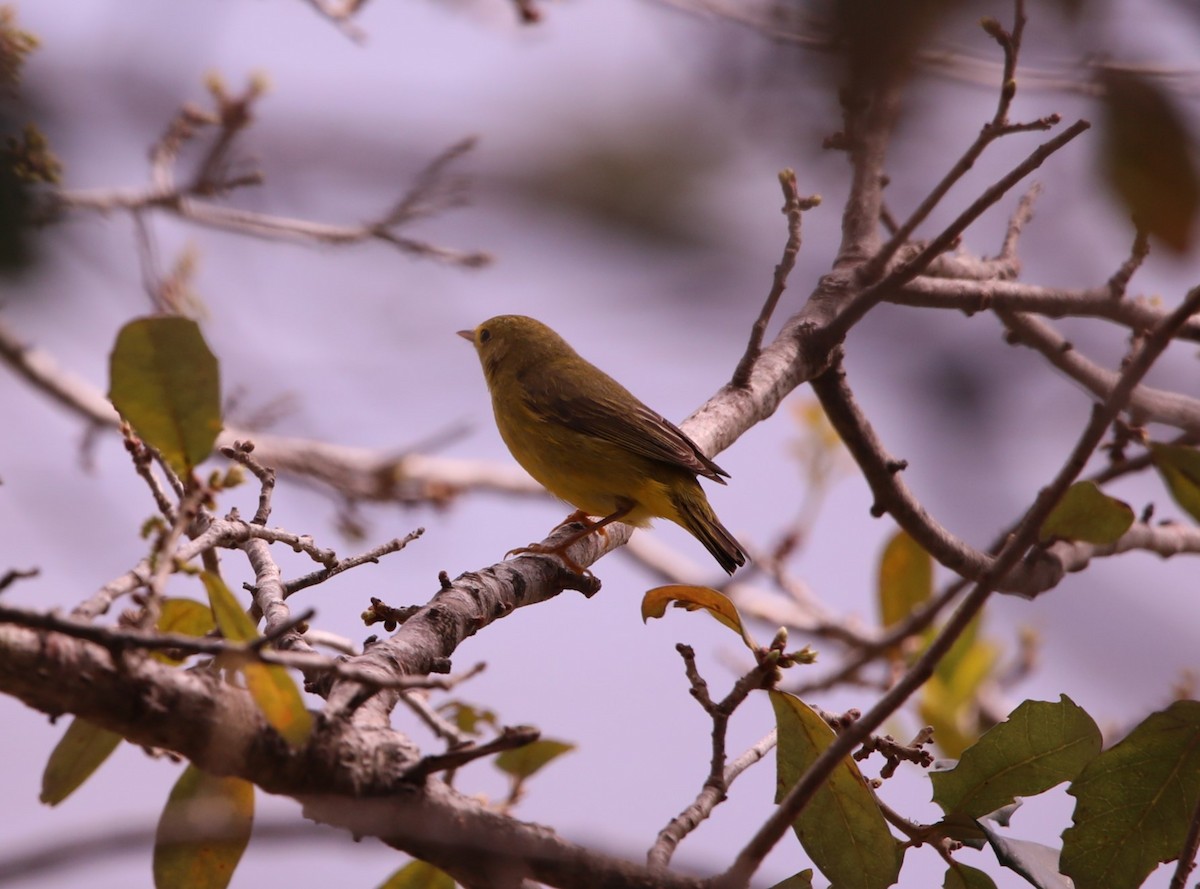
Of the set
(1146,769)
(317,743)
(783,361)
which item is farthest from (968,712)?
(317,743)

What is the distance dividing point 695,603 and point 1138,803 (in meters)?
0.93


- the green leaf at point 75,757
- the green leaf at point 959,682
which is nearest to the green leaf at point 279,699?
the green leaf at point 75,757

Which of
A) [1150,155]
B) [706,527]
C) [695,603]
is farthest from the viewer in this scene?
[706,527]

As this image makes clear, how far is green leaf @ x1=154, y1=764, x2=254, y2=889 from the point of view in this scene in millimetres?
1768

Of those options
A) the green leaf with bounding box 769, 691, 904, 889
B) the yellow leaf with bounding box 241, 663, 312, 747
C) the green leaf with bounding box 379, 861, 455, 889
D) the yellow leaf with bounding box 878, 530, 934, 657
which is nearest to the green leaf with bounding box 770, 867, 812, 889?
the green leaf with bounding box 769, 691, 904, 889

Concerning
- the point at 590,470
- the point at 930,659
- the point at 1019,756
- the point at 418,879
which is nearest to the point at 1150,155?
the point at 930,659

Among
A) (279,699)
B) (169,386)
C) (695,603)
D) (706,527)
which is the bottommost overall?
(279,699)

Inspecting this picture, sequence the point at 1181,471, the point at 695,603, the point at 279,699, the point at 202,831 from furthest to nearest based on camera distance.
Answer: the point at 695,603 → the point at 1181,471 → the point at 202,831 → the point at 279,699

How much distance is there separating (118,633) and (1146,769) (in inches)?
73.6

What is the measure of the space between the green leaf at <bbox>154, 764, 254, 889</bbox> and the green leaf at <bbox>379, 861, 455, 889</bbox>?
1.91 feet

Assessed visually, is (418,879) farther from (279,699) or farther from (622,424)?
(622,424)

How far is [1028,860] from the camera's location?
221 centimetres

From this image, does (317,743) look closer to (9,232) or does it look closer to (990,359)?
(9,232)

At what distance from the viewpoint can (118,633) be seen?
1.31 m
